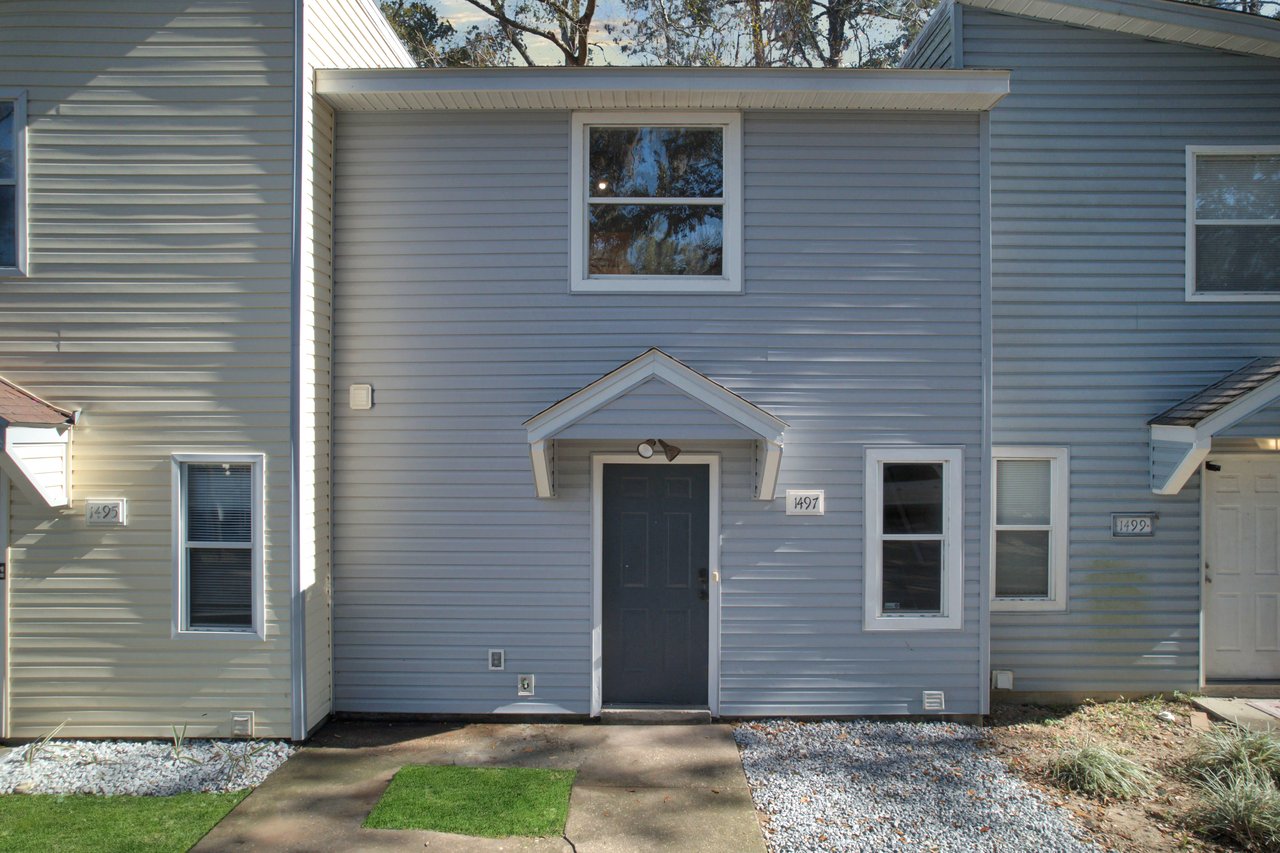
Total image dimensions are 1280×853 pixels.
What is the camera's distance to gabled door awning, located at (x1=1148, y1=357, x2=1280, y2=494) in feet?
20.5

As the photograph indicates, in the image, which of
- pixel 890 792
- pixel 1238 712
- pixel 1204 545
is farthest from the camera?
pixel 1204 545

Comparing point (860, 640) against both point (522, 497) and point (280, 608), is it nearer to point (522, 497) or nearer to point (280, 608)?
point (522, 497)

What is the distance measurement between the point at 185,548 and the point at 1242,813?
722cm

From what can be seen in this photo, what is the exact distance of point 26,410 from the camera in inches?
221

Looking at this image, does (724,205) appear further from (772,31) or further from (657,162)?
(772,31)

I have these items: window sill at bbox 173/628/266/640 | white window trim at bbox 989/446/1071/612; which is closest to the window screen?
window sill at bbox 173/628/266/640

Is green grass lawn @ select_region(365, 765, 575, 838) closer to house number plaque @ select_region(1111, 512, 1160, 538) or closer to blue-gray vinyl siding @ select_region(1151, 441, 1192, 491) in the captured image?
house number plaque @ select_region(1111, 512, 1160, 538)

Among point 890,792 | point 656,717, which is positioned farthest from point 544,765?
point 890,792

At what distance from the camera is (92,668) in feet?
19.6

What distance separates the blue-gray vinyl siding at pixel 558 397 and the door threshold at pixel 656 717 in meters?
0.25

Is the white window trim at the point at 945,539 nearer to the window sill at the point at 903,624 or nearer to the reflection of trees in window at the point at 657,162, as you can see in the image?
the window sill at the point at 903,624

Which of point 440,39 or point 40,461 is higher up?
point 440,39

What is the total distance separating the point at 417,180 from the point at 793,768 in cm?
537

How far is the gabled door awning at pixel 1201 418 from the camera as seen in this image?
20.5 ft
